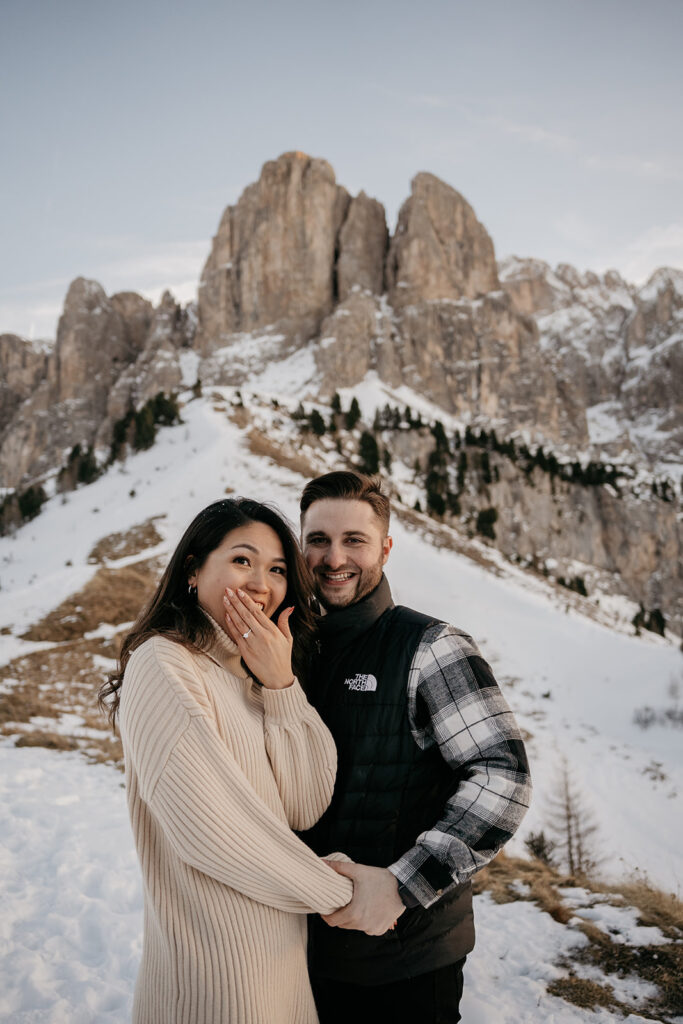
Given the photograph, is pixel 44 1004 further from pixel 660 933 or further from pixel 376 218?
pixel 376 218

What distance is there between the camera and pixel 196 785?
5.69 ft

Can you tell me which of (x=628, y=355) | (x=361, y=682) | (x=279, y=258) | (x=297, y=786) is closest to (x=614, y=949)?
(x=361, y=682)

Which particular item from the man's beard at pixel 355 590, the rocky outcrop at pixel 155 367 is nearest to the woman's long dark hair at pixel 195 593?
the man's beard at pixel 355 590

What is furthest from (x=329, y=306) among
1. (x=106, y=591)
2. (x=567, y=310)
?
(x=567, y=310)

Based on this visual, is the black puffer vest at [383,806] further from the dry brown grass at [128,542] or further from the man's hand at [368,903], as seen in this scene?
the dry brown grass at [128,542]

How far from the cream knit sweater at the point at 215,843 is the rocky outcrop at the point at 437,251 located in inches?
3714

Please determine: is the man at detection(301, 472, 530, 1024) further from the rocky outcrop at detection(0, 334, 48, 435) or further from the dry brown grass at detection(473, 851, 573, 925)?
the rocky outcrop at detection(0, 334, 48, 435)

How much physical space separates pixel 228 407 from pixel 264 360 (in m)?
48.5

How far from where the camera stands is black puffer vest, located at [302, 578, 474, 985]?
7.39 ft

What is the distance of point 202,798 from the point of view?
1734 millimetres

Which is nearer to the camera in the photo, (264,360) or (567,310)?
(264,360)

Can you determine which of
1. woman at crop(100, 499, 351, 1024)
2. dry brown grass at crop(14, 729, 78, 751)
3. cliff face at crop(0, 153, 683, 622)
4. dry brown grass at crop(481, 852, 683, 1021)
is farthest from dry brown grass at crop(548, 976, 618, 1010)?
cliff face at crop(0, 153, 683, 622)

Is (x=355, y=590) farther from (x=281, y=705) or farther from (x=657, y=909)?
(x=657, y=909)

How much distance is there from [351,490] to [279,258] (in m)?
96.4
